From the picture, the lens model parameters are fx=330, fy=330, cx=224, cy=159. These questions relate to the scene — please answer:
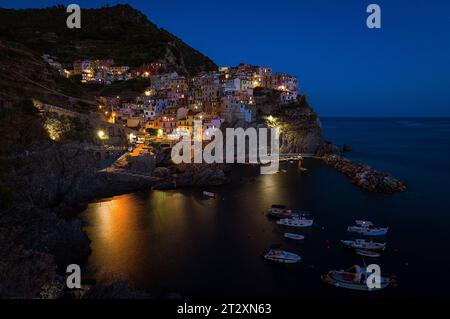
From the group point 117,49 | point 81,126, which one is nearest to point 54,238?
point 81,126

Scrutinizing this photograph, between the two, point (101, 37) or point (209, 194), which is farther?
point (101, 37)

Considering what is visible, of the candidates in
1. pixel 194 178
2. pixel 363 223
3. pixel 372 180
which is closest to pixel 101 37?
pixel 194 178

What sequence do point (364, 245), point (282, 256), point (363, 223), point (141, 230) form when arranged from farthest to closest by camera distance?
1. point (363, 223)
2. point (141, 230)
3. point (364, 245)
4. point (282, 256)

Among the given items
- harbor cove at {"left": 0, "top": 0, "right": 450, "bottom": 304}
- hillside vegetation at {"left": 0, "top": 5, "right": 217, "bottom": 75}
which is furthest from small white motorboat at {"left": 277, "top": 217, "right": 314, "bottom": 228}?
hillside vegetation at {"left": 0, "top": 5, "right": 217, "bottom": 75}

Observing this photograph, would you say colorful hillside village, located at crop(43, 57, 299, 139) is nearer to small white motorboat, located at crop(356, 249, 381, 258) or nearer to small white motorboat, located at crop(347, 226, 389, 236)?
small white motorboat, located at crop(347, 226, 389, 236)

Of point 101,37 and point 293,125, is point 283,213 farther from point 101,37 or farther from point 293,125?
point 101,37

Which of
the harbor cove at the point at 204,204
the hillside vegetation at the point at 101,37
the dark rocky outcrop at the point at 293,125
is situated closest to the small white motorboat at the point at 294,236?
the harbor cove at the point at 204,204

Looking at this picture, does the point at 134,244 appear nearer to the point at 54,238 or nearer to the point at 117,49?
the point at 54,238
